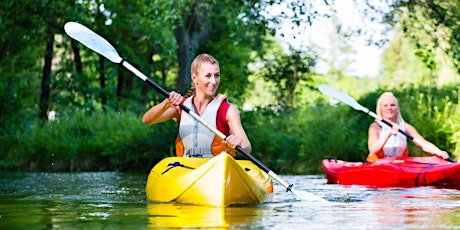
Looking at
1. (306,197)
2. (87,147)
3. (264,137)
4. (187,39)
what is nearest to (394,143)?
(306,197)

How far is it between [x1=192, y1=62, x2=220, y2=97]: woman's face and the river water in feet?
3.03

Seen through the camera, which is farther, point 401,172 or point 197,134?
point 401,172

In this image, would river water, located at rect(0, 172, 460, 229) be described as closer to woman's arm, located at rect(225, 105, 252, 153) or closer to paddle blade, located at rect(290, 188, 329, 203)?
paddle blade, located at rect(290, 188, 329, 203)

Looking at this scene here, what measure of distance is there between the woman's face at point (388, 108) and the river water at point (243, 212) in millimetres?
1844

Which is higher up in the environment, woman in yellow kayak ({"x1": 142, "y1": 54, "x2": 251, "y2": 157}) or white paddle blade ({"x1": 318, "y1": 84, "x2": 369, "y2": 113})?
white paddle blade ({"x1": 318, "y1": 84, "x2": 369, "y2": 113})

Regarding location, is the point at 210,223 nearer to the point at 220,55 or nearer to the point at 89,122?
the point at 89,122

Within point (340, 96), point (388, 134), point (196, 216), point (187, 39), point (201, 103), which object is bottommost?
point (196, 216)

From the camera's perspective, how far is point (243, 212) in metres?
5.56

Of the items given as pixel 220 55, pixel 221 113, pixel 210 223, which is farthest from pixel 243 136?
pixel 220 55

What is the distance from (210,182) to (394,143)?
4686 mm

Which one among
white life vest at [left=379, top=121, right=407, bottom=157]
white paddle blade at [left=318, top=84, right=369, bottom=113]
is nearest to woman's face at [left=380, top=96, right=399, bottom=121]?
white life vest at [left=379, top=121, right=407, bottom=157]

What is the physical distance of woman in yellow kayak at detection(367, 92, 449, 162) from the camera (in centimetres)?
1004

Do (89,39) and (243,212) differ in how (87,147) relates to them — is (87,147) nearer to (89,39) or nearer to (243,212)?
(89,39)

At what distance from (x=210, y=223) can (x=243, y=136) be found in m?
1.77
